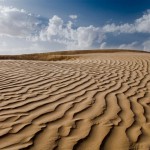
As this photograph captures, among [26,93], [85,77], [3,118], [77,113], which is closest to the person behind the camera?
[3,118]

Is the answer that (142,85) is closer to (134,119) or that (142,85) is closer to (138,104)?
(138,104)

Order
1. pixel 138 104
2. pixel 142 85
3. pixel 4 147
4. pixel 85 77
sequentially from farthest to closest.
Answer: pixel 85 77, pixel 142 85, pixel 138 104, pixel 4 147

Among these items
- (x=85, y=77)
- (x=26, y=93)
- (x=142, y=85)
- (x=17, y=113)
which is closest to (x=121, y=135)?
(x=17, y=113)

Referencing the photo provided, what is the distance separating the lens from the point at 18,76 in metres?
7.08

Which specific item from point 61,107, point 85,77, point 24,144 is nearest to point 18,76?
point 85,77

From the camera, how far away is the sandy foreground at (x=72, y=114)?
A: 3.24m

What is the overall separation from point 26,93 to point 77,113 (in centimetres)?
150

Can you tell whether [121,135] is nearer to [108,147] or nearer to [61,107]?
[108,147]

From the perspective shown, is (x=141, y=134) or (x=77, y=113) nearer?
(x=141, y=134)

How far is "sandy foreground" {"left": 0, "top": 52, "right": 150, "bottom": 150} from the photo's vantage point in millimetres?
3236

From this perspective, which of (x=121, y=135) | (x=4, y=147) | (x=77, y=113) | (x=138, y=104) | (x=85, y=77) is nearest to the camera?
(x=4, y=147)

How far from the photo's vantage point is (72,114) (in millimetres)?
4191

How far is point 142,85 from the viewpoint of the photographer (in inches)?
264

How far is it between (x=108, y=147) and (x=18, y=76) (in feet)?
14.5
